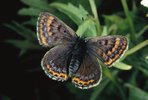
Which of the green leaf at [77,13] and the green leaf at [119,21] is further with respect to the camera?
the green leaf at [119,21]

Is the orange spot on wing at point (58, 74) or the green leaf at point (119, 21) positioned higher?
the green leaf at point (119, 21)

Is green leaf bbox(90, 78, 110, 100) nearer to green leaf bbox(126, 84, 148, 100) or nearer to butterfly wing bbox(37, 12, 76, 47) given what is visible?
→ green leaf bbox(126, 84, 148, 100)

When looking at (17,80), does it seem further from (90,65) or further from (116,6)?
(90,65)

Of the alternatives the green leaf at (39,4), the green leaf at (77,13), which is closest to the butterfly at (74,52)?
the green leaf at (77,13)

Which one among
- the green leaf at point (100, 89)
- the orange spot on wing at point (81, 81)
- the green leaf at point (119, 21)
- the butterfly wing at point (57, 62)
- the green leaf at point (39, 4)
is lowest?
the green leaf at point (100, 89)

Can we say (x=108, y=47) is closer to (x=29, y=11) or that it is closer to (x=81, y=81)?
(x=81, y=81)

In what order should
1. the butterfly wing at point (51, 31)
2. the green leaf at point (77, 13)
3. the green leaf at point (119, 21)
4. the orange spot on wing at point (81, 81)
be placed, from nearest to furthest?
the orange spot on wing at point (81, 81)
the butterfly wing at point (51, 31)
the green leaf at point (77, 13)
the green leaf at point (119, 21)

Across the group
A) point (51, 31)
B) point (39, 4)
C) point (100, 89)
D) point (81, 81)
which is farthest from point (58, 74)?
point (39, 4)

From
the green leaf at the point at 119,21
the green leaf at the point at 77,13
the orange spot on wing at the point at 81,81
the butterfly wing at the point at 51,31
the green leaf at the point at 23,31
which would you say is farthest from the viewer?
the green leaf at the point at 23,31

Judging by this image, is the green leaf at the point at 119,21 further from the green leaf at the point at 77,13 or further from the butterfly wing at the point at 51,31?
the butterfly wing at the point at 51,31
